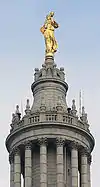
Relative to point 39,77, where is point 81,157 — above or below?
below

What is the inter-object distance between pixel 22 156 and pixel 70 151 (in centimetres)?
463

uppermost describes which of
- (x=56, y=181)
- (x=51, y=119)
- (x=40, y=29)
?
(x=40, y=29)

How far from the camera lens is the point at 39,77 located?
93.3 metres

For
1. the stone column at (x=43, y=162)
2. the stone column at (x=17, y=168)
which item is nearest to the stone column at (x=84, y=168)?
the stone column at (x=43, y=162)

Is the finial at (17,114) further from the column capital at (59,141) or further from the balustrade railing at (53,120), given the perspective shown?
the column capital at (59,141)

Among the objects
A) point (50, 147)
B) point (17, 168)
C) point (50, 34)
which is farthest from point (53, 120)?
point (50, 34)

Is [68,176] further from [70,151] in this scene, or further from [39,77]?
[39,77]

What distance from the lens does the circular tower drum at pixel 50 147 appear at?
86.6 m

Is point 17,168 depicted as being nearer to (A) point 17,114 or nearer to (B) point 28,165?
(B) point 28,165

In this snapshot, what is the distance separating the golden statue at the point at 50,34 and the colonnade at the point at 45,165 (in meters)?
12.1

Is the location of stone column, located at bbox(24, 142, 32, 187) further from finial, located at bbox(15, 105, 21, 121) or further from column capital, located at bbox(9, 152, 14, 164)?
finial, located at bbox(15, 105, 21, 121)

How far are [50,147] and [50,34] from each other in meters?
13.9

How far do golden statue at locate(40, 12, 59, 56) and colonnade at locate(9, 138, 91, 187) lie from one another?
12108mm

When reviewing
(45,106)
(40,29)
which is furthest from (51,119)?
(40,29)
